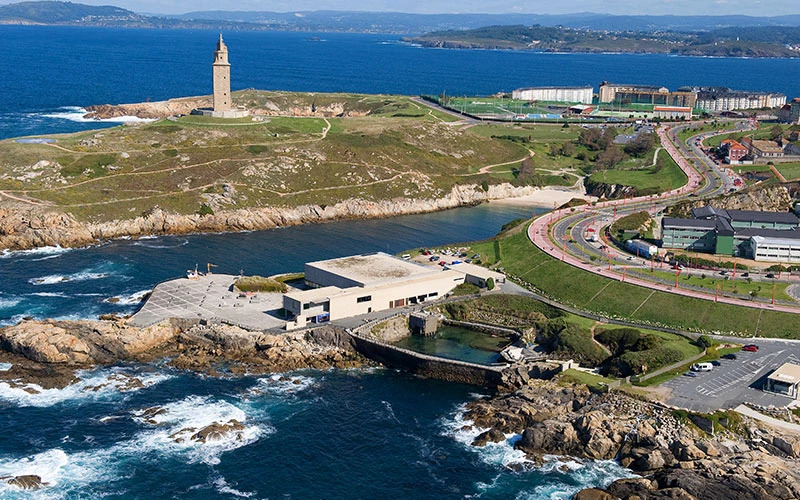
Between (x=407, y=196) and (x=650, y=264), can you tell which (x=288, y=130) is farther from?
(x=650, y=264)

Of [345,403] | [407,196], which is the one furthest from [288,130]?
[345,403]

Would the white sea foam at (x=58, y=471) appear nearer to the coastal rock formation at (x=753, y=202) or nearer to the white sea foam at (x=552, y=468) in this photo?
the white sea foam at (x=552, y=468)

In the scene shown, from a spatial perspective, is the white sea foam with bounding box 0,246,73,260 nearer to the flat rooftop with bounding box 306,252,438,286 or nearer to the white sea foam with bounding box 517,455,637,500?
the flat rooftop with bounding box 306,252,438,286

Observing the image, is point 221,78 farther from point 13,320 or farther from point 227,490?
point 227,490

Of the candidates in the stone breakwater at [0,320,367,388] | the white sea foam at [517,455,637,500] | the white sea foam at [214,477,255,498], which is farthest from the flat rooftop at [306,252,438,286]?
the white sea foam at [214,477,255,498]

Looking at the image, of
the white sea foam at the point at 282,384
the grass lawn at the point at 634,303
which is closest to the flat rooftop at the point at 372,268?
the grass lawn at the point at 634,303
